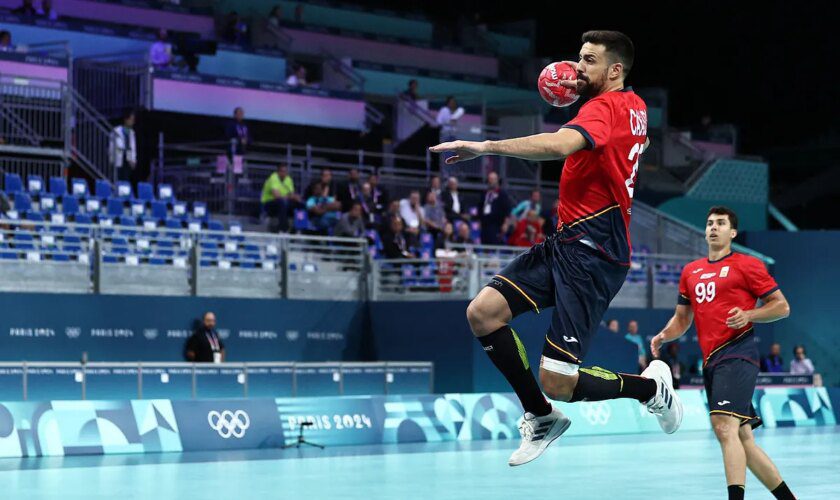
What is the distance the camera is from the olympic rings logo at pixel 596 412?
21844mm

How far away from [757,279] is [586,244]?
2.71m

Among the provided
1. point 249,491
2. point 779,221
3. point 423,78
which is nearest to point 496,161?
point 423,78

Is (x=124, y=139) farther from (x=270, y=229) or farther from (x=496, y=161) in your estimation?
(x=496, y=161)

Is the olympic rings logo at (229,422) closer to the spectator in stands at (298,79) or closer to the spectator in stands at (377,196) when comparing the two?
the spectator in stands at (377,196)

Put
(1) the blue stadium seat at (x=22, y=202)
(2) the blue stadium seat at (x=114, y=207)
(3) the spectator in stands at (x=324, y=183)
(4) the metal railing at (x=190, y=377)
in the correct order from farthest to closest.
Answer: (3) the spectator in stands at (x=324, y=183), (2) the blue stadium seat at (x=114, y=207), (1) the blue stadium seat at (x=22, y=202), (4) the metal railing at (x=190, y=377)

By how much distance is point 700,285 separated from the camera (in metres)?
10.6

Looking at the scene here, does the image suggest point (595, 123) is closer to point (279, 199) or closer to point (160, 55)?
point (279, 199)

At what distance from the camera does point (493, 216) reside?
90.2ft

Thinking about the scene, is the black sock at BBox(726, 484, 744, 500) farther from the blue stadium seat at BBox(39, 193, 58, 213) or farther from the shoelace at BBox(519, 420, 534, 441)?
the blue stadium seat at BBox(39, 193, 58, 213)

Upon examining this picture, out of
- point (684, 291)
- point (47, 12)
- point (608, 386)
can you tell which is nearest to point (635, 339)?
point (684, 291)

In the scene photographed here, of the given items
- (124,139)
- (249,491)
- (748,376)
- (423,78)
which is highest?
(423,78)

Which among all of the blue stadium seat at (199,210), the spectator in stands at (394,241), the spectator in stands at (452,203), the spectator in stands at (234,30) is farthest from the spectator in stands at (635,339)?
the spectator in stands at (234,30)

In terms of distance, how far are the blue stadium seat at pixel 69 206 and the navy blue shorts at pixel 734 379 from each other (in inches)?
591

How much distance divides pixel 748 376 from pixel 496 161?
77.2 feet
